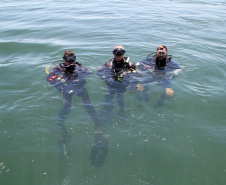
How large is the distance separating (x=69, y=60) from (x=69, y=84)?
0.75 meters

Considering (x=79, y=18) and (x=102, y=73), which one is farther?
(x=79, y=18)

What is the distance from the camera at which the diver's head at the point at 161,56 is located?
671 centimetres

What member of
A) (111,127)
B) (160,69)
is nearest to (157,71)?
(160,69)

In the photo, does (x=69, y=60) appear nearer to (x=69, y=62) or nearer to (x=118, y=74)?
(x=69, y=62)

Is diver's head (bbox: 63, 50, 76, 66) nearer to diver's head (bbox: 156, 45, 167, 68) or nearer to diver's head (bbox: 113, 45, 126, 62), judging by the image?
diver's head (bbox: 113, 45, 126, 62)

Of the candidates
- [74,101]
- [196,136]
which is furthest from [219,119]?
[74,101]

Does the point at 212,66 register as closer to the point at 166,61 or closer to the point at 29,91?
the point at 166,61

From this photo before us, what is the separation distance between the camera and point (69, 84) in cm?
618

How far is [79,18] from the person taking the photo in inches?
607

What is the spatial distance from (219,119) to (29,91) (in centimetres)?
554

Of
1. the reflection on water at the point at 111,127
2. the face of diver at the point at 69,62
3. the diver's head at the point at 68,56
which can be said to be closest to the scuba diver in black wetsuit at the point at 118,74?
the reflection on water at the point at 111,127

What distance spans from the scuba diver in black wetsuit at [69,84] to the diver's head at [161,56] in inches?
99.4

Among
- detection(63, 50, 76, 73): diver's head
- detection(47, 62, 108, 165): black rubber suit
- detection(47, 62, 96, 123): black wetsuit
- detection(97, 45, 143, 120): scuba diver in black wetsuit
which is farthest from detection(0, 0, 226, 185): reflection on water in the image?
detection(63, 50, 76, 73): diver's head

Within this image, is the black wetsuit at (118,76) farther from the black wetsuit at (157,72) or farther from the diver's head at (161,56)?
the diver's head at (161,56)
